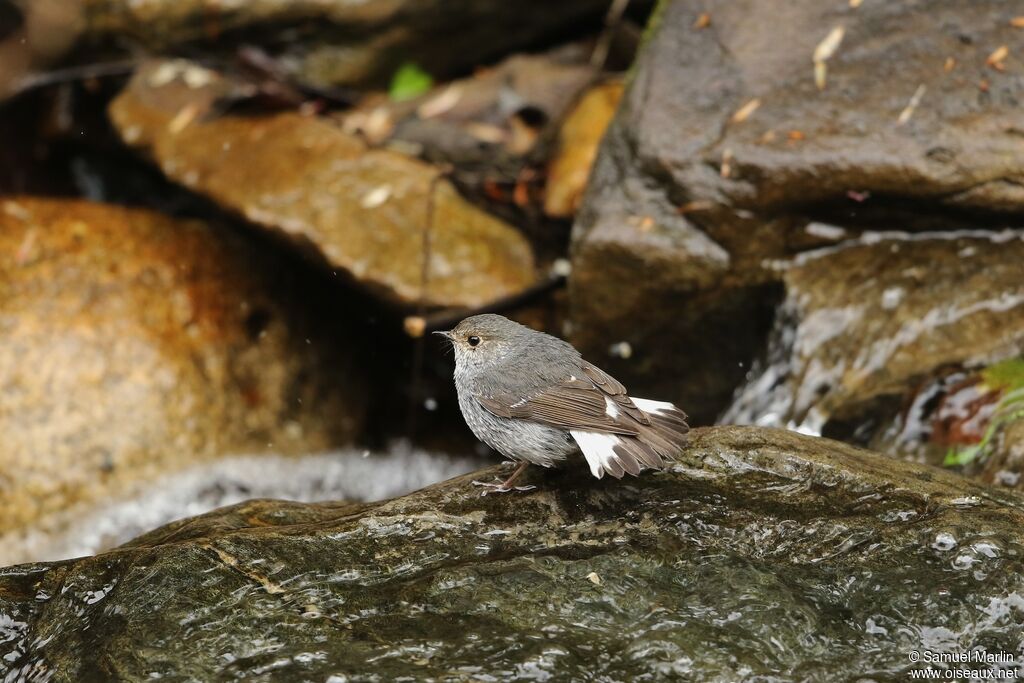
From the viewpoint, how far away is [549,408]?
403 cm

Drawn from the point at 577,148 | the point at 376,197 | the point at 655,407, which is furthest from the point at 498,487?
the point at 577,148

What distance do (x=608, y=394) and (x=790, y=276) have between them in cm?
206

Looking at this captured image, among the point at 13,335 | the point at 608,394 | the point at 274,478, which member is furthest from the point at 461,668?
the point at 13,335

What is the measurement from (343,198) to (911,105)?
3.48 meters

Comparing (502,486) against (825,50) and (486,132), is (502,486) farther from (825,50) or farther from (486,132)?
(486,132)

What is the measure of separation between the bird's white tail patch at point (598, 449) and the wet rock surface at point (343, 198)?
8.76ft

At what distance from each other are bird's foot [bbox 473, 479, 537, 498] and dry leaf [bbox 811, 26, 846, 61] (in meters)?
3.20

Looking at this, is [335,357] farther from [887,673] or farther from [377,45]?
[887,673]

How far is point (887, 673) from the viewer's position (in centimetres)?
294

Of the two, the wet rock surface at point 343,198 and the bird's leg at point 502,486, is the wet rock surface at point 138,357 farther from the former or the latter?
the bird's leg at point 502,486

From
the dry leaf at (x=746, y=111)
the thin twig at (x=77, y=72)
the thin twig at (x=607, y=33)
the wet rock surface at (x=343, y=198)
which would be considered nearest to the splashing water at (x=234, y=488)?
the wet rock surface at (x=343, y=198)

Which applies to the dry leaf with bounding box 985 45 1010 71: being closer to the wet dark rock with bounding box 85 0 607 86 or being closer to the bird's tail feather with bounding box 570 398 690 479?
the bird's tail feather with bounding box 570 398 690 479

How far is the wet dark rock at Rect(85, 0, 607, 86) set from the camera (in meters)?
7.72

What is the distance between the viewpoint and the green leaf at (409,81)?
8164mm
